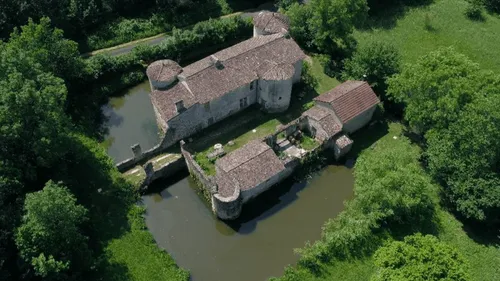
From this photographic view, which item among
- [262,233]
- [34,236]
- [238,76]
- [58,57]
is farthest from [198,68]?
[34,236]

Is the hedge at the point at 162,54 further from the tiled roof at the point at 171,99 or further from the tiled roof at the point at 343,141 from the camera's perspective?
the tiled roof at the point at 343,141

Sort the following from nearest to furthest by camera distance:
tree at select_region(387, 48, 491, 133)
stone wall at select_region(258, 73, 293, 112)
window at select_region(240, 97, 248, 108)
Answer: tree at select_region(387, 48, 491, 133)
stone wall at select_region(258, 73, 293, 112)
window at select_region(240, 97, 248, 108)

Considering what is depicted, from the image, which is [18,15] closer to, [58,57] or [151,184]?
[58,57]

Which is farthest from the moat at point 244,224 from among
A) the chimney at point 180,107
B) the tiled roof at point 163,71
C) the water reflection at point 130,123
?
the tiled roof at point 163,71

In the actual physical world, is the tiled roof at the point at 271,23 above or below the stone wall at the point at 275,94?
above

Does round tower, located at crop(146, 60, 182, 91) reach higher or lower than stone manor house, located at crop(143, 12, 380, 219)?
higher

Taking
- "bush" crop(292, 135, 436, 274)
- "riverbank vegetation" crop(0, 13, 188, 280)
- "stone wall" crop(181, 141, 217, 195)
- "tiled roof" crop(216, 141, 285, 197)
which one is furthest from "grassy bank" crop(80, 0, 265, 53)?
"bush" crop(292, 135, 436, 274)

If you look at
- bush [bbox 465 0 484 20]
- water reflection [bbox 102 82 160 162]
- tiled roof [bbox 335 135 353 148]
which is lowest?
tiled roof [bbox 335 135 353 148]

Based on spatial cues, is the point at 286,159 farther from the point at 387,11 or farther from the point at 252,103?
the point at 387,11

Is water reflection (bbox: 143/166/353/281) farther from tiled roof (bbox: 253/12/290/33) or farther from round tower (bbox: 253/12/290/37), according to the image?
tiled roof (bbox: 253/12/290/33)
